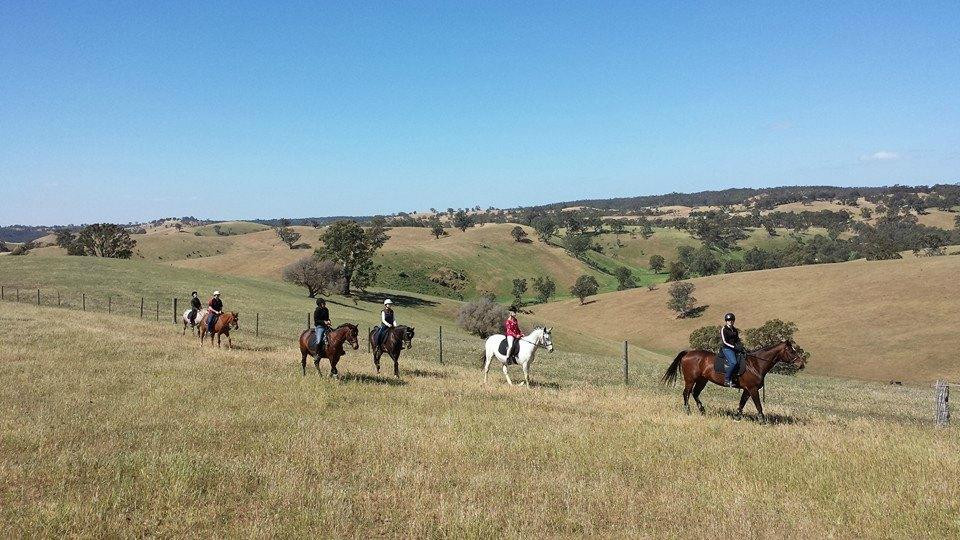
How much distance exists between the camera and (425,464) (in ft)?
33.6

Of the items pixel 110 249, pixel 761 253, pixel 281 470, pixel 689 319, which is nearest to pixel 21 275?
pixel 110 249

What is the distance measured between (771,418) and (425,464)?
1073 centimetres

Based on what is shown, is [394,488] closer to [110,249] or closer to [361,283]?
[361,283]

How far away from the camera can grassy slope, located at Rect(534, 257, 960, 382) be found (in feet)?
184

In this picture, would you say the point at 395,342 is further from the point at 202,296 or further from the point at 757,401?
the point at 202,296

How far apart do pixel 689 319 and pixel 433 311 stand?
37.5 m

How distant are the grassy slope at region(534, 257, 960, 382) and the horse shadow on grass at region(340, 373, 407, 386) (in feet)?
167

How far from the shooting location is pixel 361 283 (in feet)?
262

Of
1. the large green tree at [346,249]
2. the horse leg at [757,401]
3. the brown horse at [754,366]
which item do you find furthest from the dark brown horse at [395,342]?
the large green tree at [346,249]

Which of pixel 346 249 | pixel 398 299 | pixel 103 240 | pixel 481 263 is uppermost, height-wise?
pixel 103 240

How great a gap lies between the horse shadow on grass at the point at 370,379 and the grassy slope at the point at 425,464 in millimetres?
380

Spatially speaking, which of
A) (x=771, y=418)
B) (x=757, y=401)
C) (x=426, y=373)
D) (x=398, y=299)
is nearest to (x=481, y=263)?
(x=398, y=299)

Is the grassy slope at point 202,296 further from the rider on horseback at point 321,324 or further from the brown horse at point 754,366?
the brown horse at point 754,366

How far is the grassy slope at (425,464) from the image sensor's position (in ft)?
25.6
